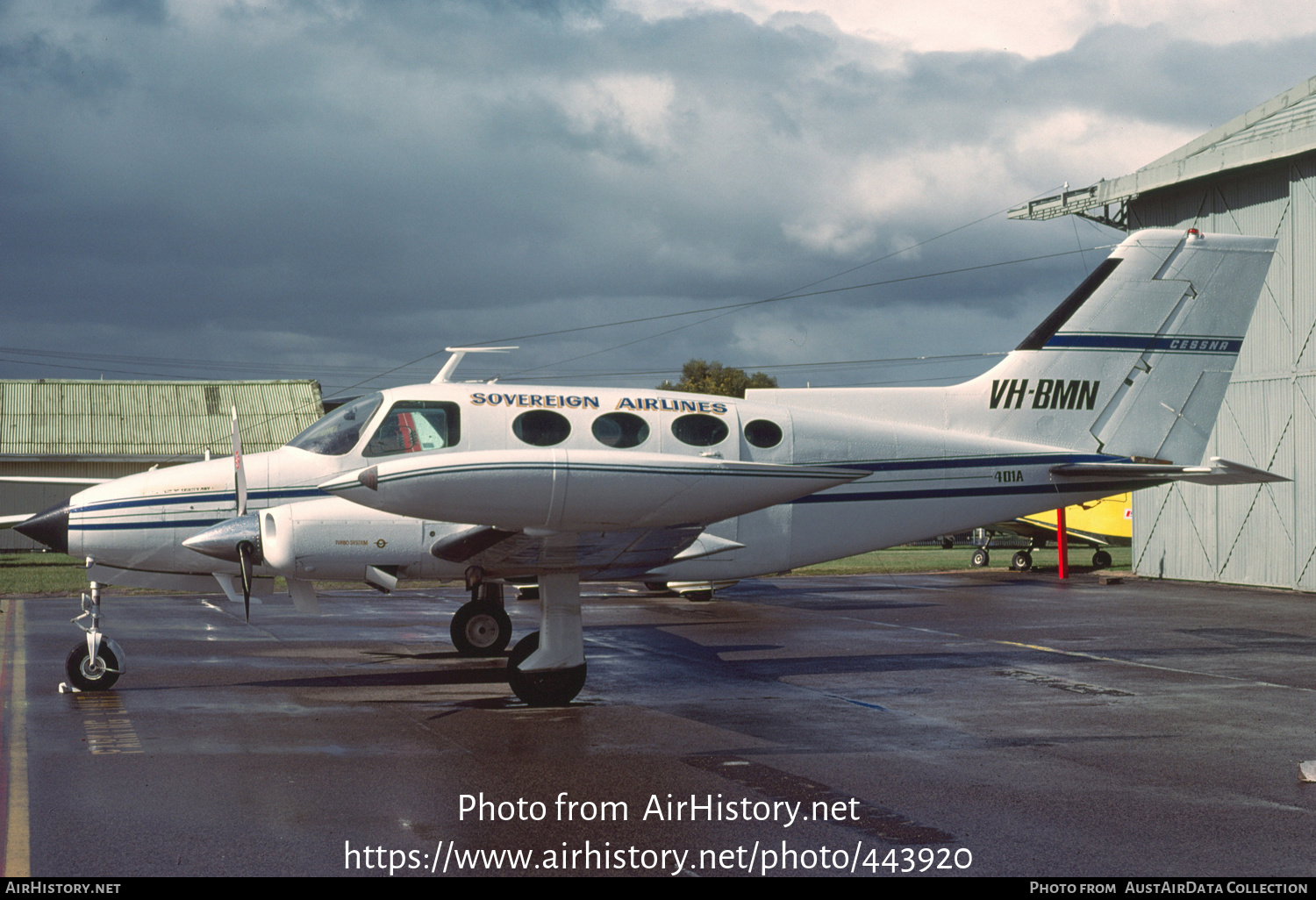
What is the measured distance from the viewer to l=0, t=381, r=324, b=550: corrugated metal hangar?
140ft

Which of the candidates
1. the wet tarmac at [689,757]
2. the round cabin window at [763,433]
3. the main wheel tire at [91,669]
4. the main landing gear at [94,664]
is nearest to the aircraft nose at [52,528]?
the main landing gear at [94,664]

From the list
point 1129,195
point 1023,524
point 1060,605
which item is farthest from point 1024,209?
point 1060,605

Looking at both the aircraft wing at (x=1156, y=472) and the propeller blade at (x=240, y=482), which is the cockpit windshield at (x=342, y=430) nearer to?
the propeller blade at (x=240, y=482)

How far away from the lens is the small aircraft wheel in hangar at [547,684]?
10.5 metres

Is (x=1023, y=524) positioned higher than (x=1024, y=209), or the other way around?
(x=1024, y=209)

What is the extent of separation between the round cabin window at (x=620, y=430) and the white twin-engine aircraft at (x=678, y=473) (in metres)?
0.02

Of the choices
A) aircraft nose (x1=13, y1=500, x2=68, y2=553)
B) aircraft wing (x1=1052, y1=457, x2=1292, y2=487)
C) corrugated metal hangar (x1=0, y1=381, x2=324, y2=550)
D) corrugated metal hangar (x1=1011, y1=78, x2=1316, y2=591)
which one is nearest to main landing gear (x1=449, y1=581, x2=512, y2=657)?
aircraft nose (x1=13, y1=500, x2=68, y2=553)

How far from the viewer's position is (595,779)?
7.62 metres

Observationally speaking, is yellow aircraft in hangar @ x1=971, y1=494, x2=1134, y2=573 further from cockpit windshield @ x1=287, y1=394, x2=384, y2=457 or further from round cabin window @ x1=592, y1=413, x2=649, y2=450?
cockpit windshield @ x1=287, y1=394, x2=384, y2=457

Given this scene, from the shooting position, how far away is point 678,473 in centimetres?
795

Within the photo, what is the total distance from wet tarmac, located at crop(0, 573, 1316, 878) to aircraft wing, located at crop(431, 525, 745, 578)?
1.35m

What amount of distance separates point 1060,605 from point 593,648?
10.4 metres

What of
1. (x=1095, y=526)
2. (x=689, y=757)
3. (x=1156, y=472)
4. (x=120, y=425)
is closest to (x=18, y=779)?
(x=689, y=757)
